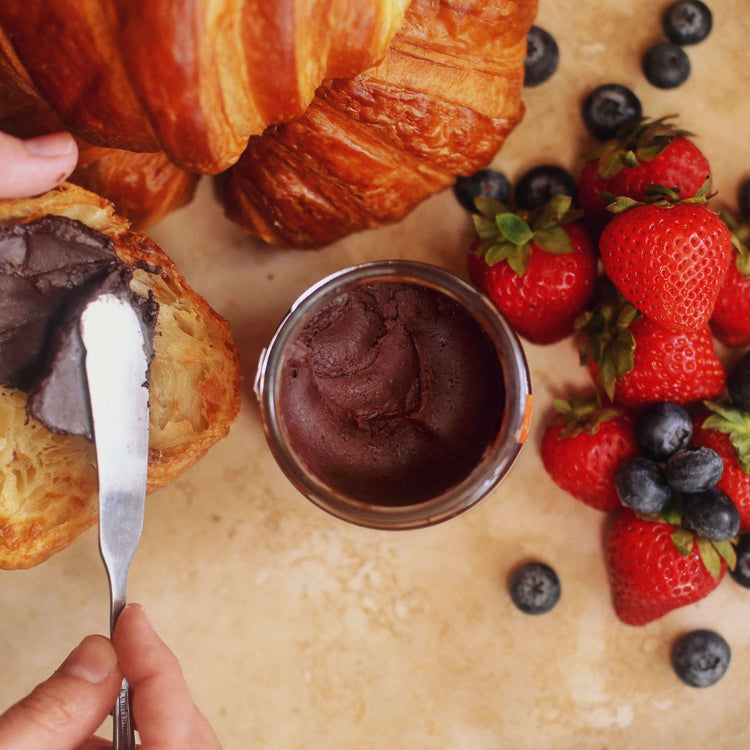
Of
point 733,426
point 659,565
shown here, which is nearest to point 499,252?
point 733,426

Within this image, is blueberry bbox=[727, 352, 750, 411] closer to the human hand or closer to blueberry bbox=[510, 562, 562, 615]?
blueberry bbox=[510, 562, 562, 615]

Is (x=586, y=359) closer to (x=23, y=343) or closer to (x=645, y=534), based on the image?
(x=645, y=534)

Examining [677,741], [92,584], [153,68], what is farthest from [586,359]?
[92,584]

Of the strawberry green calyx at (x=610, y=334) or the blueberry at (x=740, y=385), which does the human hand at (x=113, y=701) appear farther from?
the blueberry at (x=740, y=385)

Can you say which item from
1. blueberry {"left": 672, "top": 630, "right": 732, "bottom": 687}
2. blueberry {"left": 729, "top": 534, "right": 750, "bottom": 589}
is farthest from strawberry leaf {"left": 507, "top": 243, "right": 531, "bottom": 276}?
blueberry {"left": 672, "top": 630, "right": 732, "bottom": 687}

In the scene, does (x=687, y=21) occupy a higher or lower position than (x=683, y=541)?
higher

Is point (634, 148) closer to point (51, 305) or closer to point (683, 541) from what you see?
point (683, 541)
